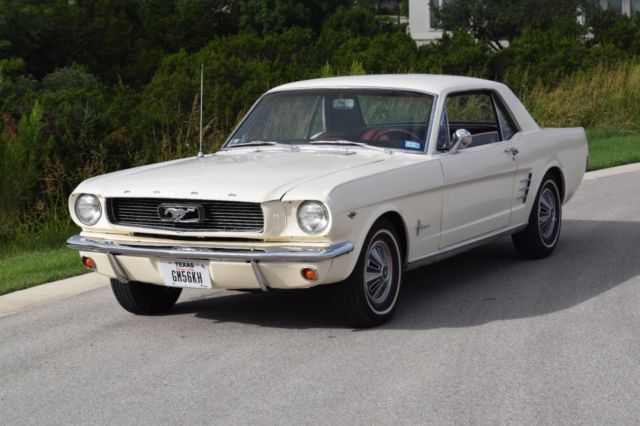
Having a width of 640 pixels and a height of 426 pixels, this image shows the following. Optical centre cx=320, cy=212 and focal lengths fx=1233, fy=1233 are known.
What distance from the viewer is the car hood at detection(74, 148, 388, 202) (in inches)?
296

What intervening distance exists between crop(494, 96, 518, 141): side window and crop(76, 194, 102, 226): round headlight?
357 cm

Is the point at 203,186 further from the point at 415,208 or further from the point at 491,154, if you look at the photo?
the point at 491,154

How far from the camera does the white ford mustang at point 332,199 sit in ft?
24.4

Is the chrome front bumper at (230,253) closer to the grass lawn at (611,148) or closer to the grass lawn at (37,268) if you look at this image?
the grass lawn at (37,268)

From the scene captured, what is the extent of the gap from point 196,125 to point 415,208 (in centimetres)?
862

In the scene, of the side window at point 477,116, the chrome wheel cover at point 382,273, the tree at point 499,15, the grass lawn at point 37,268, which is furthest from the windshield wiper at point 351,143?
the tree at point 499,15

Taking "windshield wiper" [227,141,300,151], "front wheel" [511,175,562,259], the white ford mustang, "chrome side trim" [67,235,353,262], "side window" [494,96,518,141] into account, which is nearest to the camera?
"chrome side trim" [67,235,353,262]

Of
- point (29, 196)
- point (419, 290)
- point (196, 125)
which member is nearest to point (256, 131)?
point (419, 290)

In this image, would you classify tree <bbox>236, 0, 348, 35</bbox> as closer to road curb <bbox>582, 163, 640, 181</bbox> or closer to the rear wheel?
road curb <bbox>582, 163, 640, 181</bbox>

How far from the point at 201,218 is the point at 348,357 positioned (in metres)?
1.29

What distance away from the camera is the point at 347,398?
627 centimetres

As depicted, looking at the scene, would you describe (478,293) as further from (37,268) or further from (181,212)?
(37,268)

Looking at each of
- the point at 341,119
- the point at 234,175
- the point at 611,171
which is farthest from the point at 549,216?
the point at 611,171

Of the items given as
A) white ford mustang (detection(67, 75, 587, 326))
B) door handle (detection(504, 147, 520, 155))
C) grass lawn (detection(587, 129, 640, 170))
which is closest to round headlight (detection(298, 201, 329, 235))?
white ford mustang (detection(67, 75, 587, 326))
